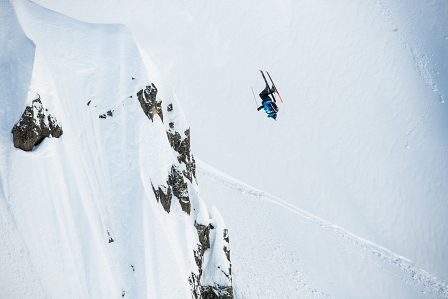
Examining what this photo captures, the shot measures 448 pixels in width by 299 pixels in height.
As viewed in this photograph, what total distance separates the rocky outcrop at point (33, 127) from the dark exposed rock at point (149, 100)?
2.93 metres

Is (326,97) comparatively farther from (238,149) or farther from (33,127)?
(33,127)

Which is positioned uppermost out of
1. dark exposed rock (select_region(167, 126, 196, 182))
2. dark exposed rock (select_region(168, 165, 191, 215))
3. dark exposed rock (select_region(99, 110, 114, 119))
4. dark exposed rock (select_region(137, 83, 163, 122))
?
dark exposed rock (select_region(137, 83, 163, 122))

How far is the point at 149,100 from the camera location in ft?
36.4

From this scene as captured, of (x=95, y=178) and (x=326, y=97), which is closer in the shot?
(x=95, y=178)

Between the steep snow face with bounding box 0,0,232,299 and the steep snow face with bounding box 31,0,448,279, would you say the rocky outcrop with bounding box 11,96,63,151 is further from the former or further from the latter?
the steep snow face with bounding box 31,0,448,279

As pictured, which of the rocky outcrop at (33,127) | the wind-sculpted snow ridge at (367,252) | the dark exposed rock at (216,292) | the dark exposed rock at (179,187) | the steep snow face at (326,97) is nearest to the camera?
the rocky outcrop at (33,127)

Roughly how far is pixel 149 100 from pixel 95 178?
3310 mm

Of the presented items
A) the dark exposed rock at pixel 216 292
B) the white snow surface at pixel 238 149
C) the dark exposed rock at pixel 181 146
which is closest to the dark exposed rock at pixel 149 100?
the white snow surface at pixel 238 149

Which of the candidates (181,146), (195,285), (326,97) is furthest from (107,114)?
(326,97)

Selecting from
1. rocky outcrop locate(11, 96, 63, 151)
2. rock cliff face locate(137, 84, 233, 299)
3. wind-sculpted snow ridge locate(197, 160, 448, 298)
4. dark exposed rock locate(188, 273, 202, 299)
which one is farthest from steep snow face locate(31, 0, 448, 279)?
rocky outcrop locate(11, 96, 63, 151)

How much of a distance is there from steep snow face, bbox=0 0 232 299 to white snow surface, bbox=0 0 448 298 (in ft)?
0.15

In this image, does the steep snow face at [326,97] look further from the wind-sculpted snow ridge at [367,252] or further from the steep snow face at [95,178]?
the steep snow face at [95,178]

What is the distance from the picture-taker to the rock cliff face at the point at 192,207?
11039 millimetres

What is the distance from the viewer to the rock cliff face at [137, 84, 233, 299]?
36.2 ft
